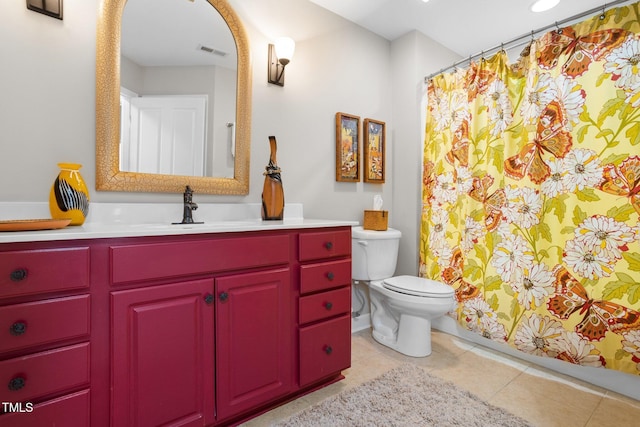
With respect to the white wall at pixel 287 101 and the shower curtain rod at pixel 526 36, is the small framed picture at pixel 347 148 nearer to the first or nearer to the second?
the white wall at pixel 287 101

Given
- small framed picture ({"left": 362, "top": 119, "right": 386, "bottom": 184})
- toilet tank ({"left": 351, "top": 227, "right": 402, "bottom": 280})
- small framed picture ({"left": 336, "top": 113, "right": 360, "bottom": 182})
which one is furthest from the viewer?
small framed picture ({"left": 362, "top": 119, "right": 386, "bottom": 184})

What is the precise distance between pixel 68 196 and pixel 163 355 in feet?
2.50

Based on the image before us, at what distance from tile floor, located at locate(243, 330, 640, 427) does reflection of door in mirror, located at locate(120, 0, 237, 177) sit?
4.42 feet

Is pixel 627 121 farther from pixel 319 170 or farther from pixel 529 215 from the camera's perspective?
pixel 319 170

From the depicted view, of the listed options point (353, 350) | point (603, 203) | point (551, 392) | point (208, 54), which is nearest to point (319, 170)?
point (208, 54)

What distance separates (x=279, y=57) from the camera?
186 cm

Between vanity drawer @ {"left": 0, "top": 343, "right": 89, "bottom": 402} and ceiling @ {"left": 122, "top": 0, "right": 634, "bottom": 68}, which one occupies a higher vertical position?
ceiling @ {"left": 122, "top": 0, "right": 634, "bottom": 68}

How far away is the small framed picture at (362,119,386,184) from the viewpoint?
2383 millimetres

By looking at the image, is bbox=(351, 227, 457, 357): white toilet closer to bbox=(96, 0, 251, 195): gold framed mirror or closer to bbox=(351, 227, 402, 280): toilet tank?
bbox=(351, 227, 402, 280): toilet tank

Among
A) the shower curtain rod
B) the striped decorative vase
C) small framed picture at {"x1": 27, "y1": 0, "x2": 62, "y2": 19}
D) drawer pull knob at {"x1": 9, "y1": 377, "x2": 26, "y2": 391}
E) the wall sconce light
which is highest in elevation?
the shower curtain rod

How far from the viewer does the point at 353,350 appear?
6.60 ft

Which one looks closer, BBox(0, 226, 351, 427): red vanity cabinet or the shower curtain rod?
BBox(0, 226, 351, 427): red vanity cabinet

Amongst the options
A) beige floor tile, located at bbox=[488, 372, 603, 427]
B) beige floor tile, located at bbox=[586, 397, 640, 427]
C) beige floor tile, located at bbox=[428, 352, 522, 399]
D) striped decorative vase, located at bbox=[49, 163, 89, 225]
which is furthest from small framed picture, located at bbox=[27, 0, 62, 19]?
beige floor tile, located at bbox=[586, 397, 640, 427]

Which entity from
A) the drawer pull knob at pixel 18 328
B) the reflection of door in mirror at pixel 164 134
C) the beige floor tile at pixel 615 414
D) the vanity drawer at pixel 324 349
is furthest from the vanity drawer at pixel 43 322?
the beige floor tile at pixel 615 414
